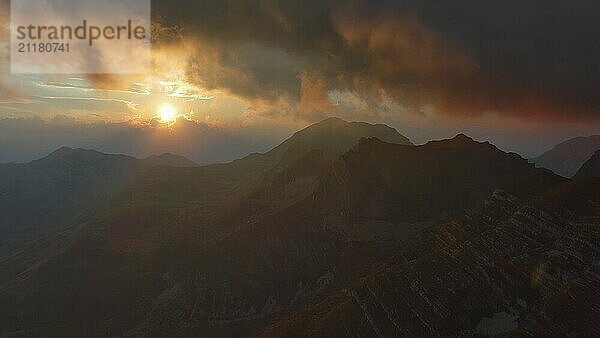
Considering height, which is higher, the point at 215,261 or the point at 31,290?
the point at 215,261

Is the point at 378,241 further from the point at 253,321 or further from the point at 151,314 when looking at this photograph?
the point at 151,314

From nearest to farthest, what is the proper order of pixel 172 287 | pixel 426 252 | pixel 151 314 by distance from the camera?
pixel 426 252
pixel 151 314
pixel 172 287

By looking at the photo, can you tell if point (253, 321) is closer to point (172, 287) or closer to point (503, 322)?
point (172, 287)

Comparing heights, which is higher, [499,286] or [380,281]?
[499,286]

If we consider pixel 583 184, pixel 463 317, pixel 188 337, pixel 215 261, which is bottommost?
pixel 188 337

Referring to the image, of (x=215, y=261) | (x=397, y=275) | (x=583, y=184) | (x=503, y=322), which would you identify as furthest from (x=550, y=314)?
(x=215, y=261)

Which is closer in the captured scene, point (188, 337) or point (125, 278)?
point (188, 337)

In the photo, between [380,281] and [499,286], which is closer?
[499,286]

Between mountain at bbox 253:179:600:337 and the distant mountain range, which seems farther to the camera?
the distant mountain range

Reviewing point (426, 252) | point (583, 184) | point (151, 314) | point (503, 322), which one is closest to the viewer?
point (503, 322)

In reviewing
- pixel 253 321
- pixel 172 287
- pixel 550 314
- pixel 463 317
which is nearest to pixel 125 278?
pixel 172 287

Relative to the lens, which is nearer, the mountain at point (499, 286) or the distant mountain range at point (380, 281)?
the mountain at point (499, 286)
